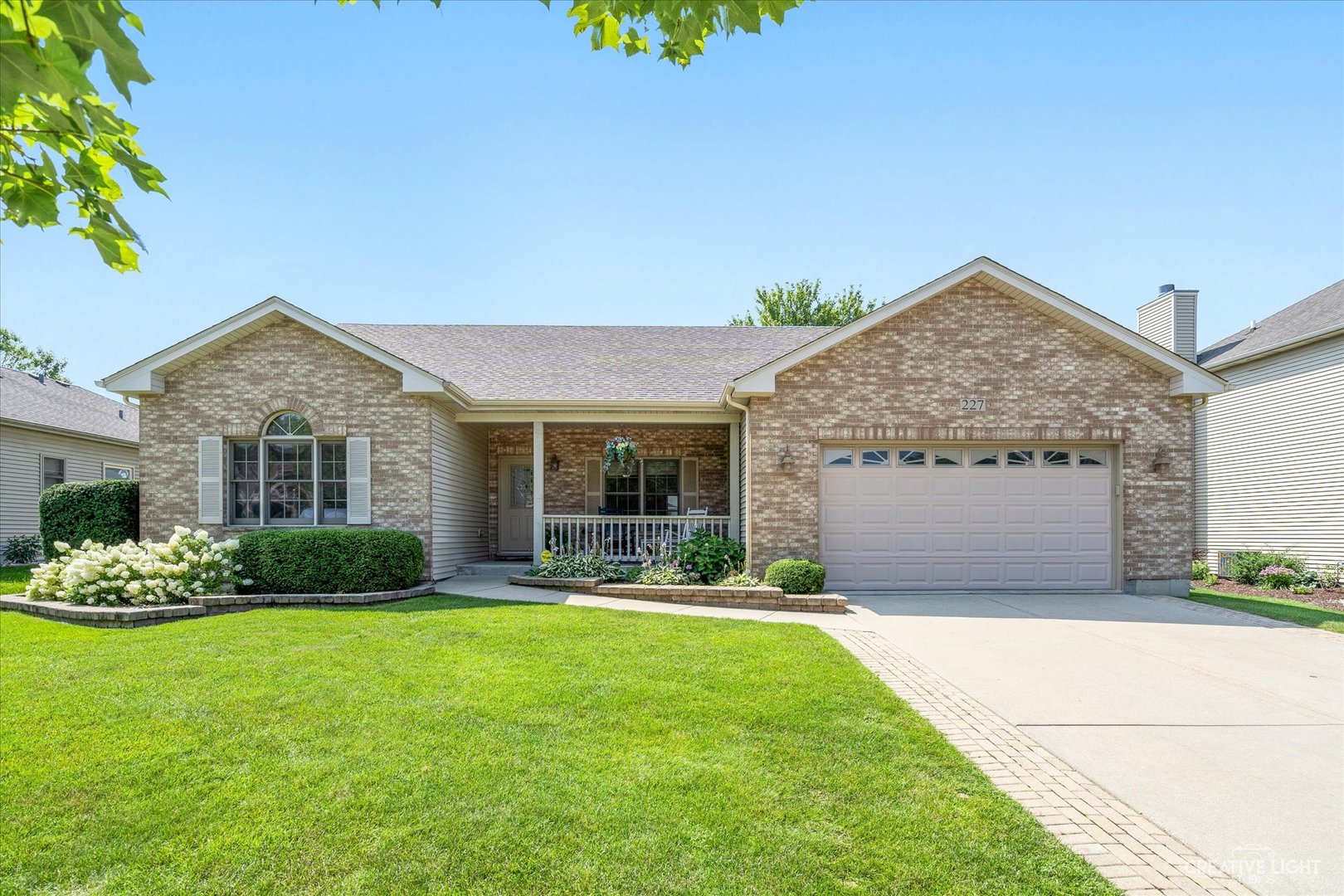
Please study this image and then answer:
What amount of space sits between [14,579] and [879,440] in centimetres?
1640

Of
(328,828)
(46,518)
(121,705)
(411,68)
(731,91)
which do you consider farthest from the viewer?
(46,518)

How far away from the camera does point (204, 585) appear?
31.8 ft

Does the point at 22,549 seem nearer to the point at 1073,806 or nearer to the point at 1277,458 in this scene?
the point at 1073,806

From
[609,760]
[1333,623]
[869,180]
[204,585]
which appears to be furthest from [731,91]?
[1333,623]

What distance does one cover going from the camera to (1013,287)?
11.1 m

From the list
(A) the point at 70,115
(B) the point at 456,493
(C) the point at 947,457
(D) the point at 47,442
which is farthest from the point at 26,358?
(A) the point at 70,115

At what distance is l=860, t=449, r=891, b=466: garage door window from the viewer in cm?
1146

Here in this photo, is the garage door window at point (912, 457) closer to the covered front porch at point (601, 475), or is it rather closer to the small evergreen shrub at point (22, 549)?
the covered front porch at point (601, 475)

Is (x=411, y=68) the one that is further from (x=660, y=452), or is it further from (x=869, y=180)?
(x=660, y=452)

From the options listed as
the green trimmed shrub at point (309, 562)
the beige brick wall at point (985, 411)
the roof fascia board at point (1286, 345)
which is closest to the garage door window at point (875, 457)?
the beige brick wall at point (985, 411)

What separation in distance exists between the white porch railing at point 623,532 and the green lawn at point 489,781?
6.25 metres

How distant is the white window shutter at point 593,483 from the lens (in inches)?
615

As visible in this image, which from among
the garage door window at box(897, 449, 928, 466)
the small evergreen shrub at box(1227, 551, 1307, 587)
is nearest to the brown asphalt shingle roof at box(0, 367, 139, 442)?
the garage door window at box(897, 449, 928, 466)

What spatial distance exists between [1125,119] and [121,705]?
45.2ft
